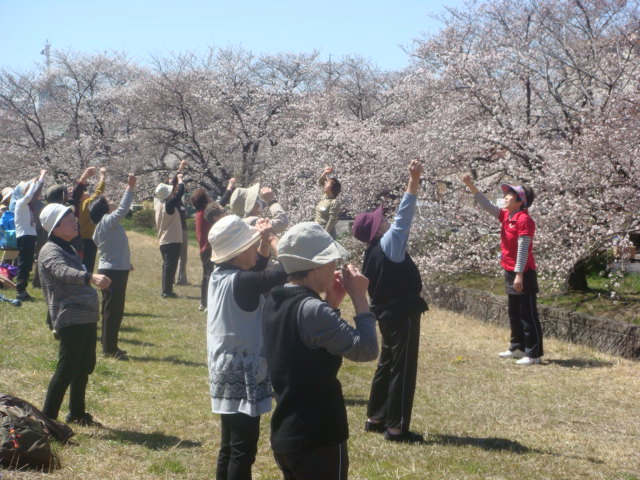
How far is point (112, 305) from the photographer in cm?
808

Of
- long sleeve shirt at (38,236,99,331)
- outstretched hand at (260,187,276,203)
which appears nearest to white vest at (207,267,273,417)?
long sleeve shirt at (38,236,99,331)

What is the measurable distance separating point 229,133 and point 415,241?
10.2 meters

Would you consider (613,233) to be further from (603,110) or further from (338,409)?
(338,409)

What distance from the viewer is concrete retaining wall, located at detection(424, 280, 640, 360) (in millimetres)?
8344

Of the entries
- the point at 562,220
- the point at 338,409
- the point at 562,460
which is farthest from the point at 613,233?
the point at 338,409

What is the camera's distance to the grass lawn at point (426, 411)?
4953 mm

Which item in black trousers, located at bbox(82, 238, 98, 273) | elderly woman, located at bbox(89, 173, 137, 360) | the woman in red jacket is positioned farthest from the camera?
black trousers, located at bbox(82, 238, 98, 273)

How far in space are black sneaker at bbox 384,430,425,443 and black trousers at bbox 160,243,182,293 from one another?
8.19 m

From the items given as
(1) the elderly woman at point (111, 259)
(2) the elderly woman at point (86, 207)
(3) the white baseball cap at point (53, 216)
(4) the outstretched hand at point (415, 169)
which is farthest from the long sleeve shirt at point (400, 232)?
(2) the elderly woman at point (86, 207)

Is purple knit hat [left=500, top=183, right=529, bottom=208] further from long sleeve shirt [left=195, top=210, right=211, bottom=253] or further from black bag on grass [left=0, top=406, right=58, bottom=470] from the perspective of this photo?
black bag on grass [left=0, top=406, right=58, bottom=470]

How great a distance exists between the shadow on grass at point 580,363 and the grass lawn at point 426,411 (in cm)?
2

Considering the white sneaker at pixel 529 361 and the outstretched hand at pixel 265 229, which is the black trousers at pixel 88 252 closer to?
the white sneaker at pixel 529 361

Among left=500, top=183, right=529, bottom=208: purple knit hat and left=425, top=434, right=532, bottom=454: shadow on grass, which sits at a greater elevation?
left=500, top=183, right=529, bottom=208: purple knit hat

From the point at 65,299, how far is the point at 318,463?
298 cm
